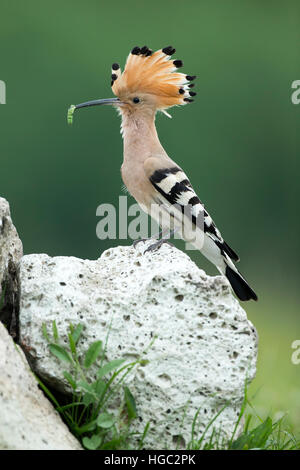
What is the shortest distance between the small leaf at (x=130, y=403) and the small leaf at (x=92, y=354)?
0.39 ft

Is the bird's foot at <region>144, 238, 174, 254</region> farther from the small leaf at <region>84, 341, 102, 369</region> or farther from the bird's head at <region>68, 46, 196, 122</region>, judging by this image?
the bird's head at <region>68, 46, 196, 122</region>

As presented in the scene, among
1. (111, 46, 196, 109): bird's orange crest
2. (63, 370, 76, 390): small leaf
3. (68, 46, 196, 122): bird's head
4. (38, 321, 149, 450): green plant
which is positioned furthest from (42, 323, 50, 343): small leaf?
(111, 46, 196, 109): bird's orange crest

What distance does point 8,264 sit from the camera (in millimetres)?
2416

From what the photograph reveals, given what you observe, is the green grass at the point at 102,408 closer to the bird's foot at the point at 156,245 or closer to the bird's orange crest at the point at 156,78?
the bird's foot at the point at 156,245

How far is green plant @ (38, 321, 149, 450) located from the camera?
208cm

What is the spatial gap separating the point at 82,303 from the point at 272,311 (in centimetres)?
310

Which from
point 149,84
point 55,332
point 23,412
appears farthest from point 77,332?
point 149,84

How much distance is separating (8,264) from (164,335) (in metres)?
0.56

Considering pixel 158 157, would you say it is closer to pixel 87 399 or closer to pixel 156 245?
pixel 156 245

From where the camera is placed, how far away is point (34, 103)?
219 inches

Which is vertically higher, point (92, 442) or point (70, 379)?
point (70, 379)

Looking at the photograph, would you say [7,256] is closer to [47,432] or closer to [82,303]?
[82,303]

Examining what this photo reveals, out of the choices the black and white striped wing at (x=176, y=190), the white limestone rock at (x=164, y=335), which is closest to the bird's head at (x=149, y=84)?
the black and white striped wing at (x=176, y=190)
